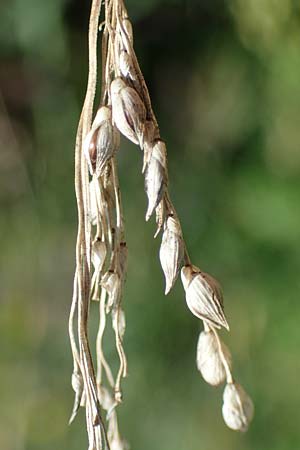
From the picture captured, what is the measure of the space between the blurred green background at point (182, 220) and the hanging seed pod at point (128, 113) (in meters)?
0.79

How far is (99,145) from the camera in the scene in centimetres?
39

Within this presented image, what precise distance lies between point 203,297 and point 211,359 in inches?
2.5

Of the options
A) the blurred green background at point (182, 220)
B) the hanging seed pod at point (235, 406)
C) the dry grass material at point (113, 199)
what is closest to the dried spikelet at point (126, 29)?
the dry grass material at point (113, 199)

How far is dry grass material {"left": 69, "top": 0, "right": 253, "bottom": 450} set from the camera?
0.39m

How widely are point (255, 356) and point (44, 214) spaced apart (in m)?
0.47

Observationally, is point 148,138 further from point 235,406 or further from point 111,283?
point 235,406

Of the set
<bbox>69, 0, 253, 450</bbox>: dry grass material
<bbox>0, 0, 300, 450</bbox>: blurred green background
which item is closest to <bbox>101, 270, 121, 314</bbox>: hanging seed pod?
<bbox>69, 0, 253, 450</bbox>: dry grass material

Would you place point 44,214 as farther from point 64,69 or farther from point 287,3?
point 287,3

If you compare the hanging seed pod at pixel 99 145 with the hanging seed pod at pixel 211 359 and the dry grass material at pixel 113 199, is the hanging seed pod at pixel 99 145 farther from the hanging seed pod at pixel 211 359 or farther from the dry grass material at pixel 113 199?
the hanging seed pod at pixel 211 359

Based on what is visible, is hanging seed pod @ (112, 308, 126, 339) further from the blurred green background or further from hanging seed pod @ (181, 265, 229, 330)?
the blurred green background

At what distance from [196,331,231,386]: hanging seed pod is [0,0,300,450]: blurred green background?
2.41 feet

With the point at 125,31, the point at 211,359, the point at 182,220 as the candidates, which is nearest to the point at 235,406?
the point at 211,359

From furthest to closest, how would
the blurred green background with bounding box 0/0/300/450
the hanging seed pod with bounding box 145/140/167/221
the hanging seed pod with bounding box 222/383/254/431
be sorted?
the blurred green background with bounding box 0/0/300/450
the hanging seed pod with bounding box 222/383/254/431
the hanging seed pod with bounding box 145/140/167/221

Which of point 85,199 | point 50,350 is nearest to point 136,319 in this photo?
point 50,350
